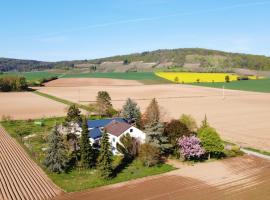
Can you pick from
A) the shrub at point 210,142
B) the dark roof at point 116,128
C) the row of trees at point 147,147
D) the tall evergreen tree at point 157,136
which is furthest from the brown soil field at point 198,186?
the dark roof at point 116,128

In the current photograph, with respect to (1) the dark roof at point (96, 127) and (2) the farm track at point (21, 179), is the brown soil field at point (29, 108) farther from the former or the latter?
(2) the farm track at point (21, 179)

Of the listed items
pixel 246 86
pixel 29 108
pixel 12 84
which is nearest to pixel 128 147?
pixel 29 108

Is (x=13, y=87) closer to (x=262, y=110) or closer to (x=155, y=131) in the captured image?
(x=262, y=110)

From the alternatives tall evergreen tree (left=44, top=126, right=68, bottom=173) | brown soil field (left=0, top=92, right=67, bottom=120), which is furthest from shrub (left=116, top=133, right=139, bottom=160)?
brown soil field (left=0, top=92, right=67, bottom=120)

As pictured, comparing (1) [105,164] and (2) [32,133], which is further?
(2) [32,133]

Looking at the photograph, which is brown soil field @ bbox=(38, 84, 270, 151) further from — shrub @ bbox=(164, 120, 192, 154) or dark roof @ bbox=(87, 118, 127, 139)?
dark roof @ bbox=(87, 118, 127, 139)

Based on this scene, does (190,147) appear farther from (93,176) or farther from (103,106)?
(103,106)
